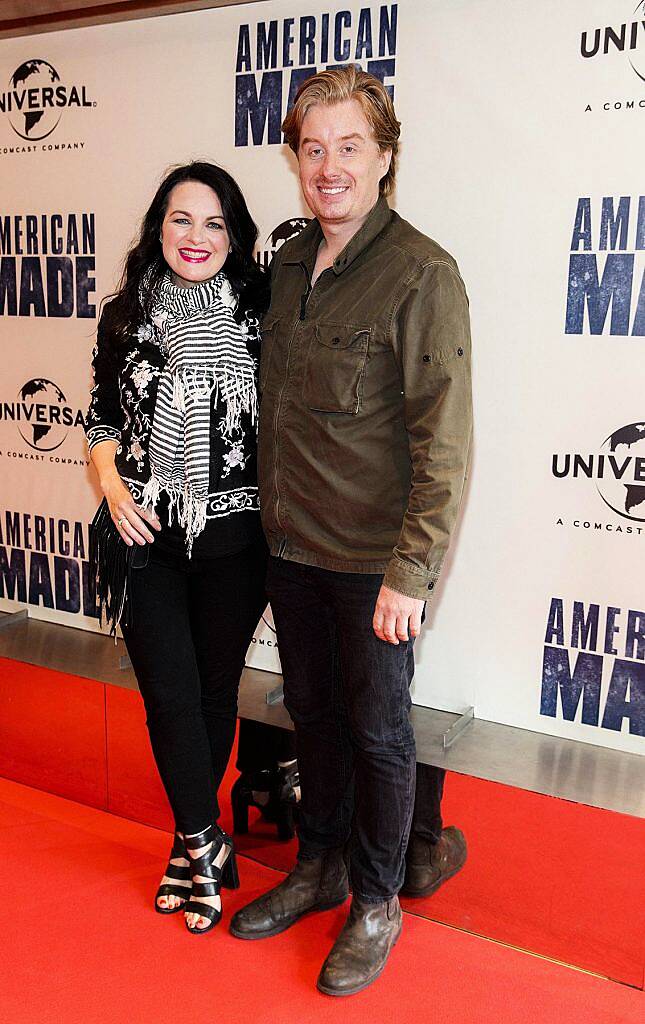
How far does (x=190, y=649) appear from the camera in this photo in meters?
2.11

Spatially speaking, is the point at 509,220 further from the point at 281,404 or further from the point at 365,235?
the point at 281,404

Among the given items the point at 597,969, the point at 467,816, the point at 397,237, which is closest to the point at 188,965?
the point at 467,816

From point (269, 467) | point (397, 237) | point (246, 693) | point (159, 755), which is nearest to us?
point (397, 237)

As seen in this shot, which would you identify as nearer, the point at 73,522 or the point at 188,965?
the point at 188,965

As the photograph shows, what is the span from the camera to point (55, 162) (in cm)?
287

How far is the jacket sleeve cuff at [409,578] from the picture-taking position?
1.73 m

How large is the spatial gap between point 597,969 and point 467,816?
1.31ft

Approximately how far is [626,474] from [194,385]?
0.97m

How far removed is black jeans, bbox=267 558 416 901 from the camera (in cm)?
187

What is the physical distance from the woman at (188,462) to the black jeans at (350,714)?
0.15 m

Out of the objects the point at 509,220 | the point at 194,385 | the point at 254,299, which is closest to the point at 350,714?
the point at 194,385

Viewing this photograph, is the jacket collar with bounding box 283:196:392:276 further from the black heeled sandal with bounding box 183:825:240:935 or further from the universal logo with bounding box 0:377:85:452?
the universal logo with bounding box 0:377:85:452

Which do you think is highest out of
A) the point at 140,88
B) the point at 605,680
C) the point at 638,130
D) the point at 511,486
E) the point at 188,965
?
the point at 140,88

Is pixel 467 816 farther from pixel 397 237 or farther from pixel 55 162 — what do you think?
pixel 55 162
